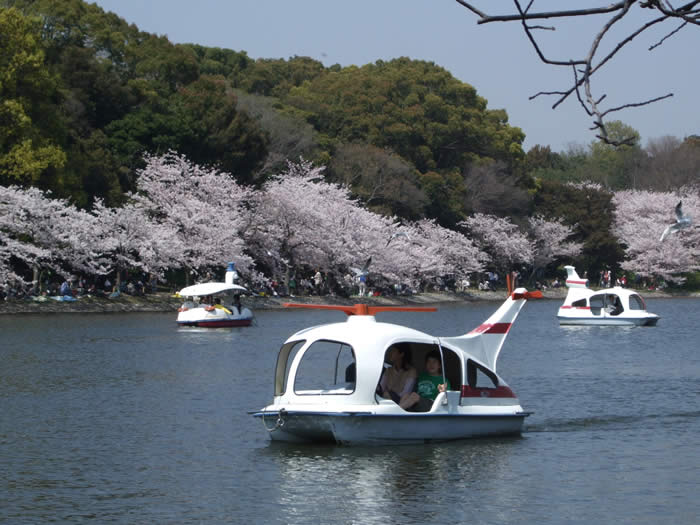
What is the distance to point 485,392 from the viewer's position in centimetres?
2242

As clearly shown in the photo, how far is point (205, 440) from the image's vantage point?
23000 millimetres

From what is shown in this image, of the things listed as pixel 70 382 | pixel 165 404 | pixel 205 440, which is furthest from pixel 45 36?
pixel 205 440

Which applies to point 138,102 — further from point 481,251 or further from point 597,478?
point 597,478

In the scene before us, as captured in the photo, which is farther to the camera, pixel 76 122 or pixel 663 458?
pixel 76 122

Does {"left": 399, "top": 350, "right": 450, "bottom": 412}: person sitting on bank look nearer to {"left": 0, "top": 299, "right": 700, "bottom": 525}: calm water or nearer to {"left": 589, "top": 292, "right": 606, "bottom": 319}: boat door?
{"left": 0, "top": 299, "right": 700, "bottom": 525}: calm water

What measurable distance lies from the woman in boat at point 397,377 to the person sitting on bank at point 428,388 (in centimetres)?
18

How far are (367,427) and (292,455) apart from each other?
1498 millimetres

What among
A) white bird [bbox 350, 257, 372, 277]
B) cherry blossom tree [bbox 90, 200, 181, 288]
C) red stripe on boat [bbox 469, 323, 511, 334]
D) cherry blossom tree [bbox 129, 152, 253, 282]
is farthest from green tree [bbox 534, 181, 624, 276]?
red stripe on boat [bbox 469, 323, 511, 334]

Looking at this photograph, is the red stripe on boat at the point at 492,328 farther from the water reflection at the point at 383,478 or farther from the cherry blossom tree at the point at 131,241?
the cherry blossom tree at the point at 131,241

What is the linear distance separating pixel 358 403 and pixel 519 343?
2972 cm

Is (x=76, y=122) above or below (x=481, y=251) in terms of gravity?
above

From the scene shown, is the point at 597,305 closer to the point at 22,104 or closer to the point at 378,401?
the point at 22,104

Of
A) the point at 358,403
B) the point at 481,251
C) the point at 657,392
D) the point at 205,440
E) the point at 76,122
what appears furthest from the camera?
the point at 481,251

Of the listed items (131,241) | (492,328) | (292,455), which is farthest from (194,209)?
(292,455)
